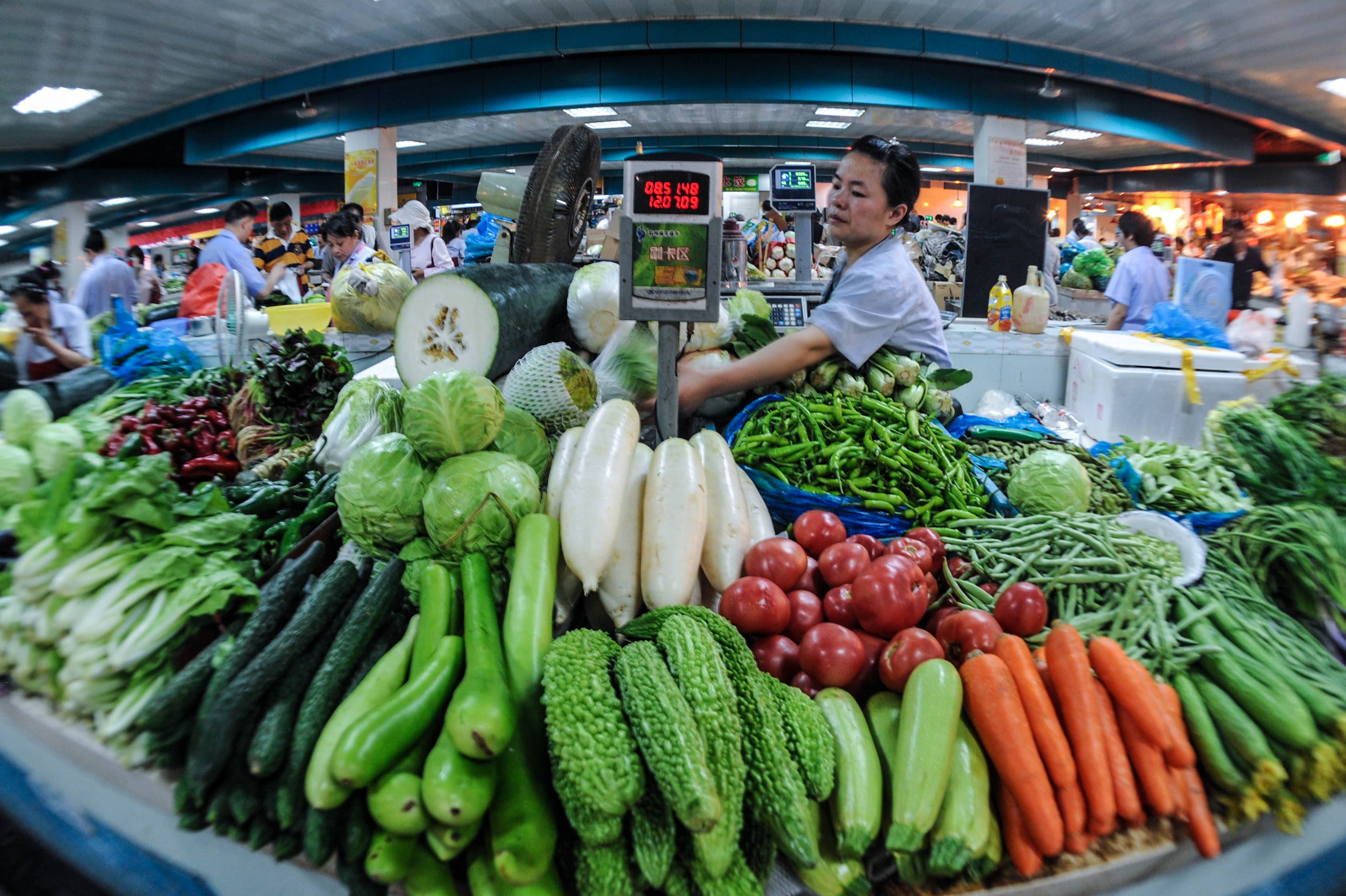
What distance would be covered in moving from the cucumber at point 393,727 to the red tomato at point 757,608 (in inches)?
23.8

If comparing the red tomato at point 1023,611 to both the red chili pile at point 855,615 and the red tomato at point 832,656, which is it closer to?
the red chili pile at point 855,615

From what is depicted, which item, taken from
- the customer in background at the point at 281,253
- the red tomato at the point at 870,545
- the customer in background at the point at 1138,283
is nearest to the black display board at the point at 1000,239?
the customer in background at the point at 1138,283

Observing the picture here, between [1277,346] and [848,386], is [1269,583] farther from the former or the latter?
[1277,346]

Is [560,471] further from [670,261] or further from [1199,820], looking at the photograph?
[1199,820]

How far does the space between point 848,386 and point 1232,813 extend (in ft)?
5.40

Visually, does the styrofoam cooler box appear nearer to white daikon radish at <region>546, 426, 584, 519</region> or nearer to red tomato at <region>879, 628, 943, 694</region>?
red tomato at <region>879, 628, 943, 694</region>

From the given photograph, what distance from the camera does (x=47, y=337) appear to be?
185 inches

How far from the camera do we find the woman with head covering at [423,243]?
877cm

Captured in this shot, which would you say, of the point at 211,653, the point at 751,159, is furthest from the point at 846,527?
the point at 751,159

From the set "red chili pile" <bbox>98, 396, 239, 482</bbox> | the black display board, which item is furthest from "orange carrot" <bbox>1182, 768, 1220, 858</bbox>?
the black display board

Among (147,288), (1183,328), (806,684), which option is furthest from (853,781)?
(147,288)

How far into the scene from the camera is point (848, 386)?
265 centimetres

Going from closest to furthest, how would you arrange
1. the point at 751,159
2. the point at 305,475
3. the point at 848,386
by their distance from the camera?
the point at 305,475, the point at 848,386, the point at 751,159

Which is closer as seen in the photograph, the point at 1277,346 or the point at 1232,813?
the point at 1232,813
